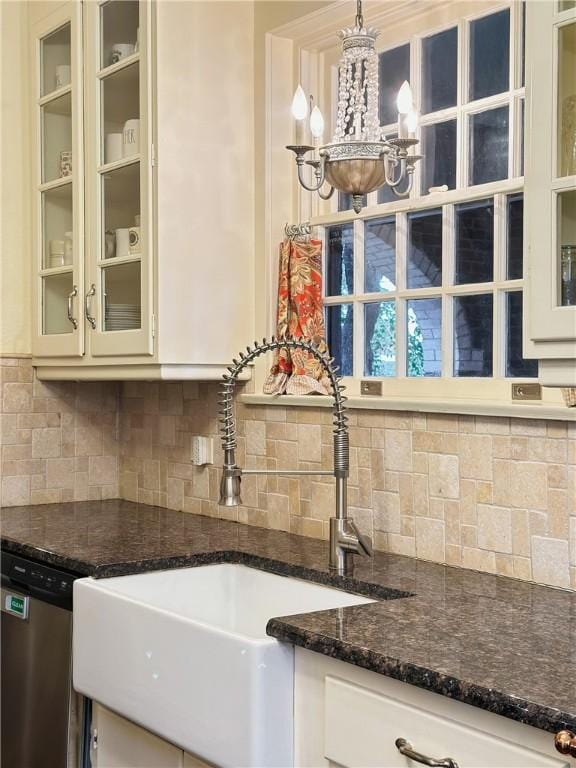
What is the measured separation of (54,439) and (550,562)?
1.98 meters

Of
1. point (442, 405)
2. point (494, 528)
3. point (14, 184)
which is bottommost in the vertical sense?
point (494, 528)

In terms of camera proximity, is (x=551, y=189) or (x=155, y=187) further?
(x=155, y=187)

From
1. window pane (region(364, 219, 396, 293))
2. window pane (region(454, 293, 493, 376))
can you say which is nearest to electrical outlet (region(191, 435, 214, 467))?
window pane (region(364, 219, 396, 293))

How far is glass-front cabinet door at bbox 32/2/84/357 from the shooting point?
3148mm

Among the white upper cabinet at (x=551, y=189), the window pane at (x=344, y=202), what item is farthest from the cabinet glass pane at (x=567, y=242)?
the window pane at (x=344, y=202)

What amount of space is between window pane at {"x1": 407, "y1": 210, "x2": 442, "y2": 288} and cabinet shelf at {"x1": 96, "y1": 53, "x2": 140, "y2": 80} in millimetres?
953

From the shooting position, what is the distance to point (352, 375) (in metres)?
2.83

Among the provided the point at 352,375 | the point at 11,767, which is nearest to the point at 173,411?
the point at 352,375

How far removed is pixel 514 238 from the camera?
238cm

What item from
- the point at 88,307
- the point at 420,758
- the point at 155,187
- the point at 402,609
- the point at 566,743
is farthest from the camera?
the point at 88,307

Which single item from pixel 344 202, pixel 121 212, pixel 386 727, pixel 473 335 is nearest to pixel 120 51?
pixel 121 212

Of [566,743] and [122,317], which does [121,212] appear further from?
[566,743]

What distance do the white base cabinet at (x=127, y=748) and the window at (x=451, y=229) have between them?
1.09m

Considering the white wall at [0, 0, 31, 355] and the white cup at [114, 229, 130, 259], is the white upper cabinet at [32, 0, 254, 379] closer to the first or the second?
the white cup at [114, 229, 130, 259]
